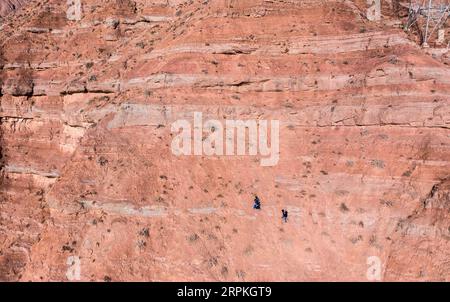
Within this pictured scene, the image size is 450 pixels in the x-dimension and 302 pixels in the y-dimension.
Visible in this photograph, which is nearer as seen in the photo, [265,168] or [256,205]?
[256,205]

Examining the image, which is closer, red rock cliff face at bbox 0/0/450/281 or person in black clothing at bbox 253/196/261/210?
red rock cliff face at bbox 0/0/450/281

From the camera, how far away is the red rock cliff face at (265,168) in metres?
19.7

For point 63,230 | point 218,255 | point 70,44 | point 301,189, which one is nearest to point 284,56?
point 301,189

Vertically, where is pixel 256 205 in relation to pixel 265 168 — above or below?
below

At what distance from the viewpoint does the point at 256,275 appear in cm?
1917

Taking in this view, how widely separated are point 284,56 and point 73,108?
51.4ft

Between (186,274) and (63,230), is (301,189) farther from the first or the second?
(63,230)

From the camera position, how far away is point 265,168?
22891 mm

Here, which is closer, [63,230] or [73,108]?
[63,230]

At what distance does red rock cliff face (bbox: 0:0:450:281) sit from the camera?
64.6 feet

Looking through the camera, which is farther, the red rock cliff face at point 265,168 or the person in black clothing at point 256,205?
the person in black clothing at point 256,205

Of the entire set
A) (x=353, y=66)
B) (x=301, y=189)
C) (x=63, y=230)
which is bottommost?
(x=63, y=230)
